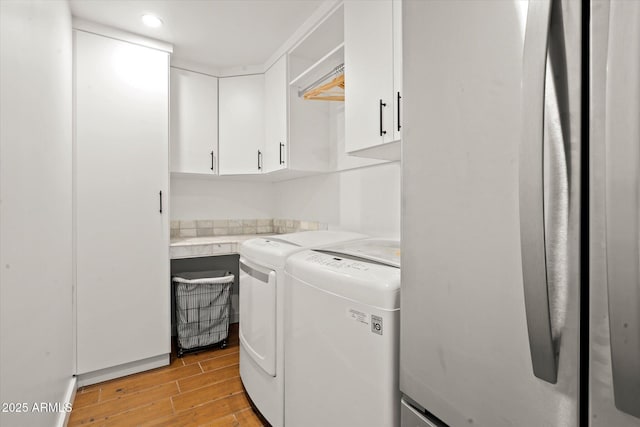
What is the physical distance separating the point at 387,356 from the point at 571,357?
514 mm

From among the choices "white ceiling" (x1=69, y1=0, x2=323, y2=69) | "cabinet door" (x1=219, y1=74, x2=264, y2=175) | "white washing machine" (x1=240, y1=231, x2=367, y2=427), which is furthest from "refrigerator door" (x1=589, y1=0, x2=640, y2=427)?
"cabinet door" (x1=219, y1=74, x2=264, y2=175)

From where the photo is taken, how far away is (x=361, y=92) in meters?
1.58

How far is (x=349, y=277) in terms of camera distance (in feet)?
3.58

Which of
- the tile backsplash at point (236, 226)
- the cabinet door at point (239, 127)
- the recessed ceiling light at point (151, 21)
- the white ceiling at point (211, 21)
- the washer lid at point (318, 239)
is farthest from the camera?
the tile backsplash at point (236, 226)

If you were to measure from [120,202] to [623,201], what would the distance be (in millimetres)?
2494

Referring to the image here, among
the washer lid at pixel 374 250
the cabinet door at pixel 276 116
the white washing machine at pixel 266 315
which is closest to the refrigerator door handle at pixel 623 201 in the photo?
the washer lid at pixel 374 250

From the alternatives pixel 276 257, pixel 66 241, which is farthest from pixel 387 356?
pixel 66 241

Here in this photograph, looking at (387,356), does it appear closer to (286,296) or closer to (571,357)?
(571,357)

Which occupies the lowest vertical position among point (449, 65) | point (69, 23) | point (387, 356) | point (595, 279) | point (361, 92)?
point (387, 356)

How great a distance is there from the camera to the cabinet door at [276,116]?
2.38 metres

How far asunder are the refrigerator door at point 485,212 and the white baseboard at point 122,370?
211 centimetres

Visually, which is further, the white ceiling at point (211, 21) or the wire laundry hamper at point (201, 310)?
the wire laundry hamper at point (201, 310)

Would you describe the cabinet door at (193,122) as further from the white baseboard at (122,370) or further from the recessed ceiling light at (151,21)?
the white baseboard at (122,370)

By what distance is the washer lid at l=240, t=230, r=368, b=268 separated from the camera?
1557 mm
